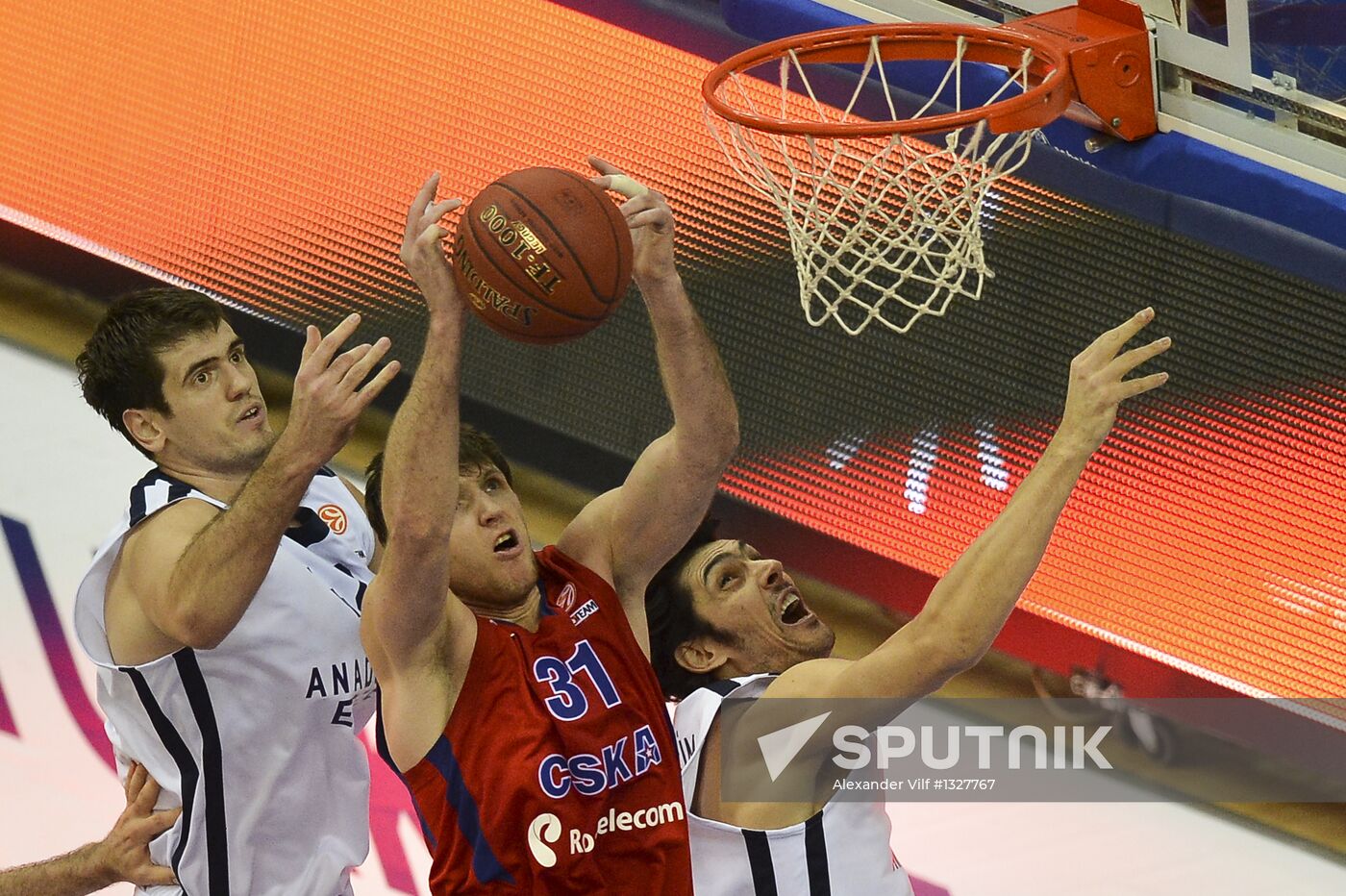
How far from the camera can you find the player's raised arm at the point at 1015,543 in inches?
86.0

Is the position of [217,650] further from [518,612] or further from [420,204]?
[420,204]

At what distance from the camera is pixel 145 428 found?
280cm

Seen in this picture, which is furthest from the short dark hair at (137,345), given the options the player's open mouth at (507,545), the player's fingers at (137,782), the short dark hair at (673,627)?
the short dark hair at (673,627)

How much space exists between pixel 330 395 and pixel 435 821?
0.62m

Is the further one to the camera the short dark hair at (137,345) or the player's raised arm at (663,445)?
the short dark hair at (137,345)

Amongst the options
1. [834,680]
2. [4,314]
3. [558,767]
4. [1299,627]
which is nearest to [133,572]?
[558,767]

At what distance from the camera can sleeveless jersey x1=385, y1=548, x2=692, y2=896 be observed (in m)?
2.42

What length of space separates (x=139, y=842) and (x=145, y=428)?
65cm

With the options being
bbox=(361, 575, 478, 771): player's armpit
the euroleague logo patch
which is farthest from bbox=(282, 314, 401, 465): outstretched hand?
the euroleague logo patch

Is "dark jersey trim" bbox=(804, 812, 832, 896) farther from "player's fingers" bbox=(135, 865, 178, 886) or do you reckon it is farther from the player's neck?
"player's fingers" bbox=(135, 865, 178, 886)

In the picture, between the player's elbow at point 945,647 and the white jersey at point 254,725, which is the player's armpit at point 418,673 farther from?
the player's elbow at point 945,647

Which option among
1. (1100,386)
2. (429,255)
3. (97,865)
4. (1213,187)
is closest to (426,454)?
(429,255)

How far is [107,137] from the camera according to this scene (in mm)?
4527

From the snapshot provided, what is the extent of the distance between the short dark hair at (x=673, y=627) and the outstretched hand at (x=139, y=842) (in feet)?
2.64
